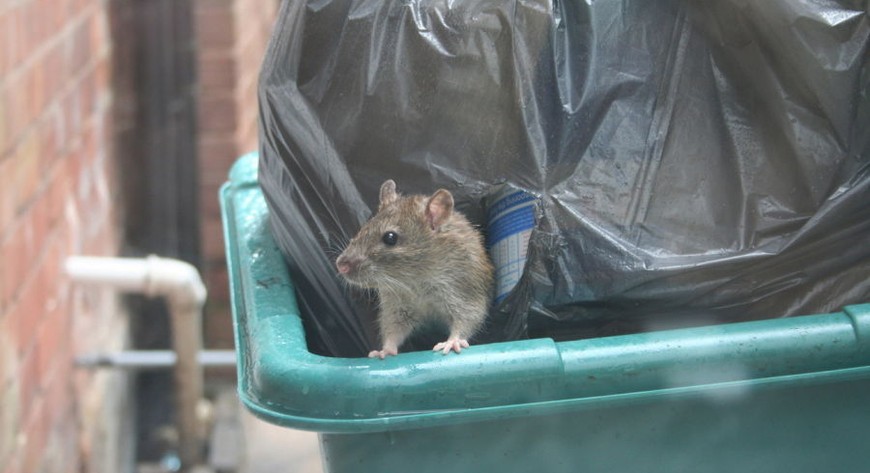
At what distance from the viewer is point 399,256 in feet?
6.33

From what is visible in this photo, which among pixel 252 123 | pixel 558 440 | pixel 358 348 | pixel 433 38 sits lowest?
pixel 252 123

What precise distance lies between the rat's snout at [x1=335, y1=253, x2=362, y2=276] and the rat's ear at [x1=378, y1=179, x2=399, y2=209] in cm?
10

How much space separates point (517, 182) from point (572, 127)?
121 mm

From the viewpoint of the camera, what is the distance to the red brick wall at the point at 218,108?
3523 millimetres

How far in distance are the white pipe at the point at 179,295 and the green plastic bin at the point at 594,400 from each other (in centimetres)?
138

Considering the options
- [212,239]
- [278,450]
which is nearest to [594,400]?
[278,450]

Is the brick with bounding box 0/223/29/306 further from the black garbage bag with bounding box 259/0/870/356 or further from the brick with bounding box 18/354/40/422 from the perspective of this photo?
the black garbage bag with bounding box 259/0/870/356

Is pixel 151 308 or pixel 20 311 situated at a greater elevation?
pixel 20 311

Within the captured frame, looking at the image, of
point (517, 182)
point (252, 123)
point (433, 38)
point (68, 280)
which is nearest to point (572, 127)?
point (517, 182)

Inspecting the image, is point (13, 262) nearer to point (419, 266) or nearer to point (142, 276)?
point (142, 276)

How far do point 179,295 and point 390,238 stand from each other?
53.9 inches

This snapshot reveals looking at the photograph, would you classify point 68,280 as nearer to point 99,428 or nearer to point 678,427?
point 99,428

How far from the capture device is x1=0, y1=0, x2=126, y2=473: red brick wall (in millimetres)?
2379

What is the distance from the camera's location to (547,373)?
58.7 inches
